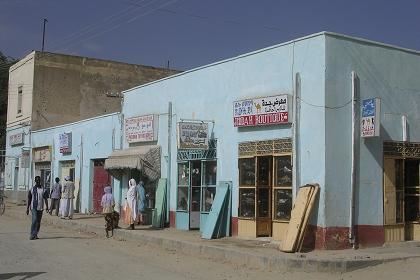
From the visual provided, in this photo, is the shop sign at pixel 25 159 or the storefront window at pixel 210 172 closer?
the storefront window at pixel 210 172

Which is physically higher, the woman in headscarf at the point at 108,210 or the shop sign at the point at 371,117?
the shop sign at the point at 371,117

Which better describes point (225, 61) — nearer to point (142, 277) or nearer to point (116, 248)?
point (116, 248)

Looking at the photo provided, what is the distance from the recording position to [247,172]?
48.5 ft

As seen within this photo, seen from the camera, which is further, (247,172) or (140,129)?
(140,129)

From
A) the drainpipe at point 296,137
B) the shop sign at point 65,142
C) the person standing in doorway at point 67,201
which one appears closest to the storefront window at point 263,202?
the drainpipe at point 296,137

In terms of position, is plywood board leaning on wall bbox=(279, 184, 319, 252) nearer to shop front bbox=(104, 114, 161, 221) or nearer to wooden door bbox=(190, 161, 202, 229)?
wooden door bbox=(190, 161, 202, 229)

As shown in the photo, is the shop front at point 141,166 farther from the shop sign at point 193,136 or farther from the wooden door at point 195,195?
the shop sign at point 193,136

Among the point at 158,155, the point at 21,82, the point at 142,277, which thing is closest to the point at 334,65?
the point at 142,277

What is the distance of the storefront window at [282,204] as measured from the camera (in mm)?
13461

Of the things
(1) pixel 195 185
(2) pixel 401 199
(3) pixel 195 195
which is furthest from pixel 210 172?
(2) pixel 401 199

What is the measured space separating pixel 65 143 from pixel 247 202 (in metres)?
14.9

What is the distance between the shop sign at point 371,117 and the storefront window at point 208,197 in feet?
17.4

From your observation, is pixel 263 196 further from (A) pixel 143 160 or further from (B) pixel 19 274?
(B) pixel 19 274

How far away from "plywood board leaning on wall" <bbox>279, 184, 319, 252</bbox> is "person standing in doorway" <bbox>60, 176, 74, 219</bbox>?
12497 mm
